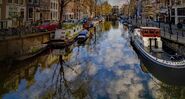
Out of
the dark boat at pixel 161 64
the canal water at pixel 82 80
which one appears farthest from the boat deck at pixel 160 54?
the canal water at pixel 82 80

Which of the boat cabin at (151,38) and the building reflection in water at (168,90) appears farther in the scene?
the boat cabin at (151,38)

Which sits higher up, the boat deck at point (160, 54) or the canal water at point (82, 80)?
the boat deck at point (160, 54)

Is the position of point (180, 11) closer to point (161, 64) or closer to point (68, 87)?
point (161, 64)

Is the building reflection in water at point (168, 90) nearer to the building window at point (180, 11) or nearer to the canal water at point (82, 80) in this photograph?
the canal water at point (82, 80)

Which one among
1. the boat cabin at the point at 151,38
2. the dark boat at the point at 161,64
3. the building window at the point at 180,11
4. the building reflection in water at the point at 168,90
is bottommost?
the building reflection in water at the point at 168,90

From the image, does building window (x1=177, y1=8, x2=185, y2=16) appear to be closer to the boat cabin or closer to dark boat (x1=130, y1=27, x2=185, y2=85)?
the boat cabin

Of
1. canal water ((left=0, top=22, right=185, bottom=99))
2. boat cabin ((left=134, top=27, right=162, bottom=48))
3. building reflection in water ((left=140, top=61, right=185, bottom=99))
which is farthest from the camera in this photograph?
boat cabin ((left=134, top=27, right=162, bottom=48))

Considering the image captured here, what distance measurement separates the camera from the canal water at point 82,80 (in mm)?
25156

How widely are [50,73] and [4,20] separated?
27.8 metres

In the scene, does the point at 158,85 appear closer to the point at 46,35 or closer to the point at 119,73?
the point at 119,73

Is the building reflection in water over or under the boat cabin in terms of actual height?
under

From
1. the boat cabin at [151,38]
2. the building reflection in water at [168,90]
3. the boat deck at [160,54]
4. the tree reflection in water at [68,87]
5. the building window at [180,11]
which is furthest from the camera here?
the building window at [180,11]

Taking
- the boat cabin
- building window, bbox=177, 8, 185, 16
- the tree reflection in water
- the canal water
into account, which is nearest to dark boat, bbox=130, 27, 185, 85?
the boat cabin

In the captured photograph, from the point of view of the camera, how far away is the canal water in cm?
2516
